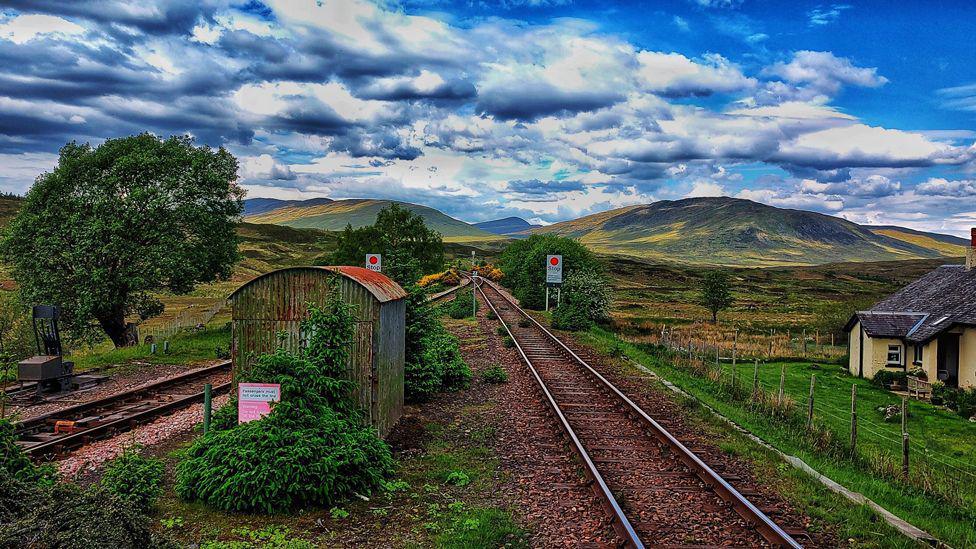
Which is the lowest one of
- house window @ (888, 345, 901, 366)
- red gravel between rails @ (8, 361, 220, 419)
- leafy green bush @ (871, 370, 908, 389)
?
leafy green bush @ (871, 370, 908, 389)

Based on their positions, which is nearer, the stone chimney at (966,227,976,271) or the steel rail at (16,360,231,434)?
the steel rail at (16,360,231,434)

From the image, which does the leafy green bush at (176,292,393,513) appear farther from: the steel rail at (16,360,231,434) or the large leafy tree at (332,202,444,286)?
the large leafy tree at (332,202,444,286)

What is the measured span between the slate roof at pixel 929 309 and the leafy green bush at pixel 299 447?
2835 centimetres

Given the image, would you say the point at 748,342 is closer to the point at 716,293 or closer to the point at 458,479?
the point at 716,293

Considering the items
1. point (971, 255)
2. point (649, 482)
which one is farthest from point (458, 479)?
point (971, 255)

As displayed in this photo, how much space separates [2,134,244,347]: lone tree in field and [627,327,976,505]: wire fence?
22.6 m

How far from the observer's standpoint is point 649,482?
9805mm

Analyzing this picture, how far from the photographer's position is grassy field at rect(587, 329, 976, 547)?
30.6 feet

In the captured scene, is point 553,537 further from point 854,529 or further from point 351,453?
point 854,529

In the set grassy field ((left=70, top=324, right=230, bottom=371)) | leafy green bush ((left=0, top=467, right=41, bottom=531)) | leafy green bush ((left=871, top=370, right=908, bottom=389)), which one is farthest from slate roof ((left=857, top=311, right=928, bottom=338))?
leafy green bush ((left=0, top=467, right=41, bottom=531))

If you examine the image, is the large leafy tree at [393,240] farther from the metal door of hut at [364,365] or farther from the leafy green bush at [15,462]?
the leafy green bush at [15,462]

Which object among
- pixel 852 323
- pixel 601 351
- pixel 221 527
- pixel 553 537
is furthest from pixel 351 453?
pixel 852 323

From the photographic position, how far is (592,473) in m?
9.62

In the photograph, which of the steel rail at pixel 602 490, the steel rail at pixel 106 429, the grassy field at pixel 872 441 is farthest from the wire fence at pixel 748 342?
the steel rail at pixel 106 429
